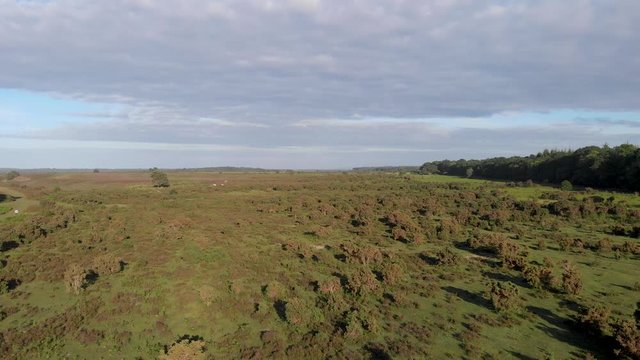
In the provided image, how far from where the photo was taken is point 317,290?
71.0 feet

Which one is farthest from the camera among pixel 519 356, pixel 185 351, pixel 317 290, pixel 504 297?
pixel 317 290

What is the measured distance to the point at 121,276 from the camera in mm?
23891

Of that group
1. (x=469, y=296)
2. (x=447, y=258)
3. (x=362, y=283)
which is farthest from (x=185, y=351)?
(x=447, y=258)

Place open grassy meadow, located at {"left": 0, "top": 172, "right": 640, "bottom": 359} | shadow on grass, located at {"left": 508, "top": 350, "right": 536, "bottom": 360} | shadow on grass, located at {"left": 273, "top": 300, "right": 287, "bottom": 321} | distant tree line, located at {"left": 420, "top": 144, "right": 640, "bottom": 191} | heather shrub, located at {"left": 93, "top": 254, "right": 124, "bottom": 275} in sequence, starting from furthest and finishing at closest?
distant tree line, located at {"left": 420, "top": 144, "right": 640, "bottom": 191} < heather shrub, located at {"left": 93, "top": 254, "right": 124, "bottom": 275} < shadow on grass, located at {"left": 273, "top": 300, "right": 287, "bottom": 321} < open grassy meadow, located at {"left": 0, "top": 172, "right": 640, "bottom": 359} < shadow on grass, located at {"left": 508, "top": 350, "right": 536, "bottom": 360}

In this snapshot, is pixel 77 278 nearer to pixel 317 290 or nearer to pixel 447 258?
pixel 317 290

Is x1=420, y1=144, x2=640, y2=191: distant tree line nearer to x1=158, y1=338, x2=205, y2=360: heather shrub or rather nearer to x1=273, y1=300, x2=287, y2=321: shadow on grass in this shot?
x1=273, y1=300, x2=287, y2=321: shadow on grass

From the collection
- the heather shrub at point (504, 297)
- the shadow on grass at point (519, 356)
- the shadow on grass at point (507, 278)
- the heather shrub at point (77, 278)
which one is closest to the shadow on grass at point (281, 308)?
the shadow on grass at point (519, 356)

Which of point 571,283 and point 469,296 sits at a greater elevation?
point 571,283

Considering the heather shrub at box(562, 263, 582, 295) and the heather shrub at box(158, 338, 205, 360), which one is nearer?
the heather shrub at box(158, 338, 205, 360)

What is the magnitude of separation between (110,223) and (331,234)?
19.7m

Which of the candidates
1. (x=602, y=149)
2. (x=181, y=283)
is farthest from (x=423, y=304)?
(x=602, y=149)

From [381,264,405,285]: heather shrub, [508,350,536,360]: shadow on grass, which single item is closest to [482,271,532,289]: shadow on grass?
[381,264,405,285]: heather shrub

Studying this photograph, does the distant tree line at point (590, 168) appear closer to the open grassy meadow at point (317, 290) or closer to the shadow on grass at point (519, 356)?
the open grassy meadow at point (317, 290)

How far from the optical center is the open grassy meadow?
54.5 feet
